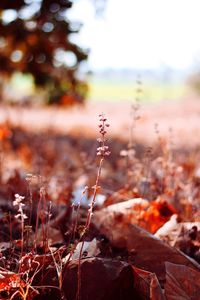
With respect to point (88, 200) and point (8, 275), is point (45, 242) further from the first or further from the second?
point (88, 200)

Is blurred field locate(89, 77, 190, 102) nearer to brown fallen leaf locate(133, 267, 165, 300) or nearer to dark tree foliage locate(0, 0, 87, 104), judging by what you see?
dark tree foliage locate(0, 0, 87, 104)

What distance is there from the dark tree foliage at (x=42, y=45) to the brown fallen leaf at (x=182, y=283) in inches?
141

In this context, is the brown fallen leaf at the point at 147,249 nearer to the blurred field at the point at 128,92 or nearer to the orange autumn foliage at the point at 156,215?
the orange autumn foliage at the point at 156,215

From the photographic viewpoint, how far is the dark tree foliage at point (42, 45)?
5363 mm

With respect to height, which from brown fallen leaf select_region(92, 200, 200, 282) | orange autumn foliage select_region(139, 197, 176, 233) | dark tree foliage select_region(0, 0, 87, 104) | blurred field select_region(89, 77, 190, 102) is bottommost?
brown fallen leaf select_region(92, 200, 200, 282)

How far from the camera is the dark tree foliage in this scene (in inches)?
211

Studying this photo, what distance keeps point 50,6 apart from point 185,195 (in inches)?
108

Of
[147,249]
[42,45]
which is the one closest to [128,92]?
[42,45]

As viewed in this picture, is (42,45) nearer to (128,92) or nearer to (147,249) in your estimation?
(147,249)

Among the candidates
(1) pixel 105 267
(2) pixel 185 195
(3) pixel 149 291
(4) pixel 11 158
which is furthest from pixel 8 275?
(4) pixel 11 158

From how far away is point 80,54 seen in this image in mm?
6363

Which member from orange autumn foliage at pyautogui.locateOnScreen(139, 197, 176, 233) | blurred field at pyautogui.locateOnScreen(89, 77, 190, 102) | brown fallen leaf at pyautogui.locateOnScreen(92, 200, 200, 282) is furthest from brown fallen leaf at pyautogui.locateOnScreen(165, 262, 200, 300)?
blurred field at pyautogui.locateOnScreen(89, 77, 190, 102)

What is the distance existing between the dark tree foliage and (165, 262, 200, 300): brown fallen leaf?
357 centimetres

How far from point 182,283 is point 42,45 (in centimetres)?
515
